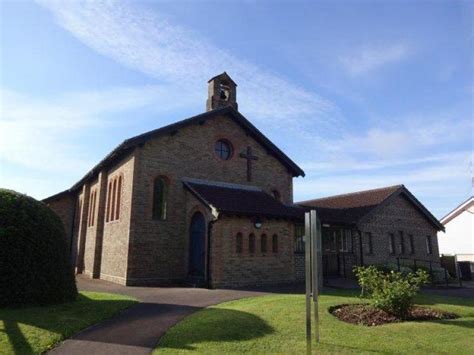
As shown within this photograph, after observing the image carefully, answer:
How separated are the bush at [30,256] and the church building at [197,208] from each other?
18.6ft

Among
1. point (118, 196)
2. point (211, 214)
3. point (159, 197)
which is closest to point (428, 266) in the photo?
point (211, 214)

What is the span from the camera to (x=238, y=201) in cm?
1728

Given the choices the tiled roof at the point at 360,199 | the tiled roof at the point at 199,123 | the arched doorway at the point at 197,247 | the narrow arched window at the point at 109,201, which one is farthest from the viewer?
the tiled roof at the point at 360,199

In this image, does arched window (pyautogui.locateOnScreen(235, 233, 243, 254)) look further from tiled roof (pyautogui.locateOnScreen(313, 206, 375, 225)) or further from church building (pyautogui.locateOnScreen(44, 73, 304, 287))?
tiled roof (pyautogui.locateOnScreen(313, 206, 375, 225))

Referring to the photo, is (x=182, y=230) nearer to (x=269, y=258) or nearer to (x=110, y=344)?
(x=269, y=258)

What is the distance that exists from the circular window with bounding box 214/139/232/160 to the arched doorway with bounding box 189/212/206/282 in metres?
4.14

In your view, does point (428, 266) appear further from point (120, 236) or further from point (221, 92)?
point (120, 236)

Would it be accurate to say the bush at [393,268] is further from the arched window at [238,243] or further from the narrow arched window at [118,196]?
the narrow arched window at [118,196]

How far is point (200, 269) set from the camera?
16.6 m

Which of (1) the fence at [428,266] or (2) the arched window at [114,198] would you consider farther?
(1) the fence at [428,266]

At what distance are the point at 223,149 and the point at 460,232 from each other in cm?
2643

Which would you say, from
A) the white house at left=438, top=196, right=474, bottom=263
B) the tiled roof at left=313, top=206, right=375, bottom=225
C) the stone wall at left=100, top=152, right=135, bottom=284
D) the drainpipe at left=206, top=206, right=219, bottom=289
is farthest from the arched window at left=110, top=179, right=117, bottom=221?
the white house at left=438, top=196, right=474, bottom=263

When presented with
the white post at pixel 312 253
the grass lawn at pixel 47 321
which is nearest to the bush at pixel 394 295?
the white post at pixel 312 253

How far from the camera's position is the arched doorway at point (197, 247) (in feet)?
54.2
